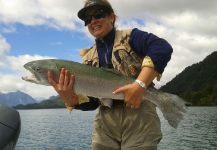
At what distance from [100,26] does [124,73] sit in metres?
0.82

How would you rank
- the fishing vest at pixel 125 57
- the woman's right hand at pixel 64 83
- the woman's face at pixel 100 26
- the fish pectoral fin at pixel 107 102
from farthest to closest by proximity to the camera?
the woman's face at pixel 100 26 < the fishing vest at pixel 125 57 < the fish pectoral fin at pixel 107 102 < the woman's right hand at pixel 64 83

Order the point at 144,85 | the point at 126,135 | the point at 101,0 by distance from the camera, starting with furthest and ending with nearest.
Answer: the point at 101,0
the point at 126,135
the point at 144,85

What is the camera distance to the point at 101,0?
21.0 ft

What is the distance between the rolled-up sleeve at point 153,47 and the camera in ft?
18.6

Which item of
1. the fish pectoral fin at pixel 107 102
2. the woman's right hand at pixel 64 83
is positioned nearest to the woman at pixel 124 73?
the woman's right hand at pixel 64 83

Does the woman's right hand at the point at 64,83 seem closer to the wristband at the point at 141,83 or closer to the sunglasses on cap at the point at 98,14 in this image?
the wristband at the point at 141,83

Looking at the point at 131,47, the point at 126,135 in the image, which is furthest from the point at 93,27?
the point at 126,135

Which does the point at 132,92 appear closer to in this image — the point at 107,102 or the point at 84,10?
the point at 107,102

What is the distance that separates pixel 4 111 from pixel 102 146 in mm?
A: 1709

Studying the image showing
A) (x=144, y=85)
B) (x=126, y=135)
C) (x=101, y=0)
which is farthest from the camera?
(x=101, y=0)

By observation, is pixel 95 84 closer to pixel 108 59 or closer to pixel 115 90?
pixel 115 90

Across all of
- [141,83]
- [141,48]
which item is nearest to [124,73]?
[141,48]

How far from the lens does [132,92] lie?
5.36 metres

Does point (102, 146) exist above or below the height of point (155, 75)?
below
